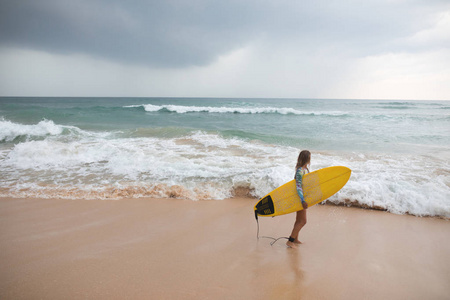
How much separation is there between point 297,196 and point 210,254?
147 cm

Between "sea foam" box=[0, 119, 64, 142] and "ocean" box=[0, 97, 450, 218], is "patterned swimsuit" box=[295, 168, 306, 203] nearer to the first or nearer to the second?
"ocean" box=[0, 97, 450, 218]

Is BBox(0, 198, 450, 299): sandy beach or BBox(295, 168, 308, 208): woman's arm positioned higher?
BBox(295, 168, 308, 208): woman's arm

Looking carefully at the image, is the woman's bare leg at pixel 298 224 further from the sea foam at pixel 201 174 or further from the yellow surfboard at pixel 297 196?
the sea foam at pixel 201 174

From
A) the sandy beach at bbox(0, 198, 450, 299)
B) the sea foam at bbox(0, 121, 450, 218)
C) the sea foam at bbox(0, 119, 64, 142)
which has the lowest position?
the sandy beach at bbox(0, 198, 450, 299)

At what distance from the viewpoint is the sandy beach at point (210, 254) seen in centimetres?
240

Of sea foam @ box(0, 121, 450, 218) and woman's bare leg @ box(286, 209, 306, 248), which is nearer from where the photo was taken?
woman's bare leg @ box(286, 209, 306, 248)

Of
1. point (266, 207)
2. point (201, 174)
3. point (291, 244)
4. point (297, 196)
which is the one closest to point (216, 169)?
point (201, 174)

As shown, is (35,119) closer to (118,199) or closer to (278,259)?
(118,199)

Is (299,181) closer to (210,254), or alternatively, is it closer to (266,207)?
(266,207)

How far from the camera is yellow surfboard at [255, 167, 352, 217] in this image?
10.7 feet

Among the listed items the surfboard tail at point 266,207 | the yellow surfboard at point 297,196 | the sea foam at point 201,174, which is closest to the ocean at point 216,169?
the sea foam at point 201,174

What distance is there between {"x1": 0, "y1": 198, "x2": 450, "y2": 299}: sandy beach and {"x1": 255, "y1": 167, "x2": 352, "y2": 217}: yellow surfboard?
19.7 inches

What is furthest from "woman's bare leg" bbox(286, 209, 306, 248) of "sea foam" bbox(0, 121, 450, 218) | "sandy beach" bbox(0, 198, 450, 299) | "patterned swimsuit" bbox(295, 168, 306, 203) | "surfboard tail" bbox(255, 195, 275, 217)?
"sea foam" bbox(0, 121, 450, 218)

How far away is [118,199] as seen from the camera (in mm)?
4695
